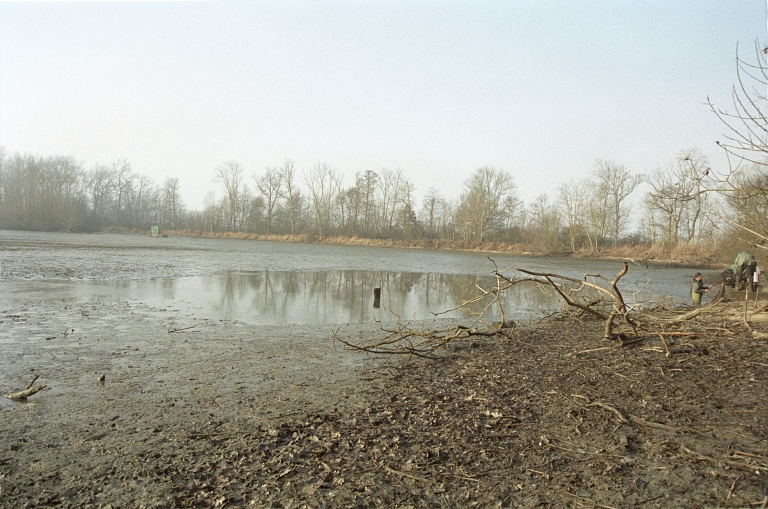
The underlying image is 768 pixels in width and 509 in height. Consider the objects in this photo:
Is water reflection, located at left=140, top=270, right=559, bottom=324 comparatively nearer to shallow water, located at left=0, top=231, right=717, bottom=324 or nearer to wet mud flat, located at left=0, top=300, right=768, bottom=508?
shallow water, located at left=0, top=231, right=717, bottom=324

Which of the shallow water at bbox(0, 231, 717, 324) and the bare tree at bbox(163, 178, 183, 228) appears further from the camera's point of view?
the bare tree at bbox(163, 178, 183, 228)

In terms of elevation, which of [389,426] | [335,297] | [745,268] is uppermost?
[745,268]

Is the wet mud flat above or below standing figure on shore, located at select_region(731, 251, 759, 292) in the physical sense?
below

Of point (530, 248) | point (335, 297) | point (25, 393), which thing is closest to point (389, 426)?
point (25, 393)

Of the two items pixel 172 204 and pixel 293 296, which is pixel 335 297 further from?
pixel 172 204

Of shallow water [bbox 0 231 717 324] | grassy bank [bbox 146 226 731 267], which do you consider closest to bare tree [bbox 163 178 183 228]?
grassy bank [bbox 146 226 731 267]

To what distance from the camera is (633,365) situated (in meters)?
5.69

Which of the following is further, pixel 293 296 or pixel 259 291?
pixel 259 291

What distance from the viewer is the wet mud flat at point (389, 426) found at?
302 cm

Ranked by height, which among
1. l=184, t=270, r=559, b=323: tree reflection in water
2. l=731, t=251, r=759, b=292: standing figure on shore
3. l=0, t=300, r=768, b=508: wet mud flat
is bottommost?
l=184, t=270, r=559, b=323: tree reflection in water

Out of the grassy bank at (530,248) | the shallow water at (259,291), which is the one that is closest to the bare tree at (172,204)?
the grassy bank at (530,248)

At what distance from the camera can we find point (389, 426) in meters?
4.08

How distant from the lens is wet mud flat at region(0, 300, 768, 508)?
9.90ft

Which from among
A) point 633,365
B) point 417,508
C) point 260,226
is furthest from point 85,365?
point 260,226
